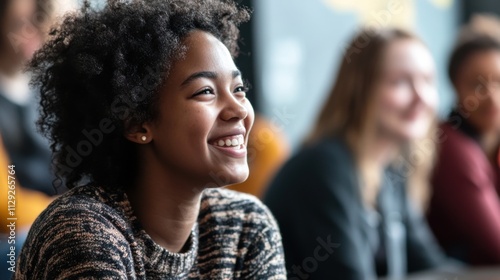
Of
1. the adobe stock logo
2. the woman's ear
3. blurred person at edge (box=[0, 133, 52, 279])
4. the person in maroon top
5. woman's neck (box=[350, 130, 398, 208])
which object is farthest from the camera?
the person in maroon top

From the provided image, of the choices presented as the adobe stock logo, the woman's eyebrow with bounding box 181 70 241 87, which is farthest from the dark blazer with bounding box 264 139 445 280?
the woman's eyebrow with bounding box 181 70 241 87

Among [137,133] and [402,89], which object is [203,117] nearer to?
→ [137,133]

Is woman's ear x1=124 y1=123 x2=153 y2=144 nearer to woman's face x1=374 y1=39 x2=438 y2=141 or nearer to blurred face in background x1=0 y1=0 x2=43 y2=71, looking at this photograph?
woman's face x1=374 y1=39 x2=438 y2=141

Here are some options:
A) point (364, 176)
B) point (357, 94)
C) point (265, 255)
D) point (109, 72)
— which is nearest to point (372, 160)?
point (364, 176)

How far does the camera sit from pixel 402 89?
7.21 ft

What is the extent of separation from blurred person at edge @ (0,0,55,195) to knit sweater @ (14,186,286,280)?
4.21 feet

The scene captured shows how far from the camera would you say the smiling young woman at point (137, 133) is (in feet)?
3.72

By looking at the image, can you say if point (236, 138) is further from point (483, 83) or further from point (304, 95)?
point (304, 95)

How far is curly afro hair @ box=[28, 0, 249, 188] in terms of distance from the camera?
1.15m

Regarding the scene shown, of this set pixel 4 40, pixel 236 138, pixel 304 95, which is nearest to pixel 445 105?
pixel 304 95

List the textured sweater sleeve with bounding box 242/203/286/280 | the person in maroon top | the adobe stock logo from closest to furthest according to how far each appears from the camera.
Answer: the textured sweater sleeve with bounding box 242/203/286/280
the adobe stock logo
the person in maroon top

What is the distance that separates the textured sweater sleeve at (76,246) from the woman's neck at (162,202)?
82mm

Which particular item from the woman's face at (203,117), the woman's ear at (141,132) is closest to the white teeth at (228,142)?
the woman's face at (203,117)

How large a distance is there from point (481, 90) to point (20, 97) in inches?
56.0
